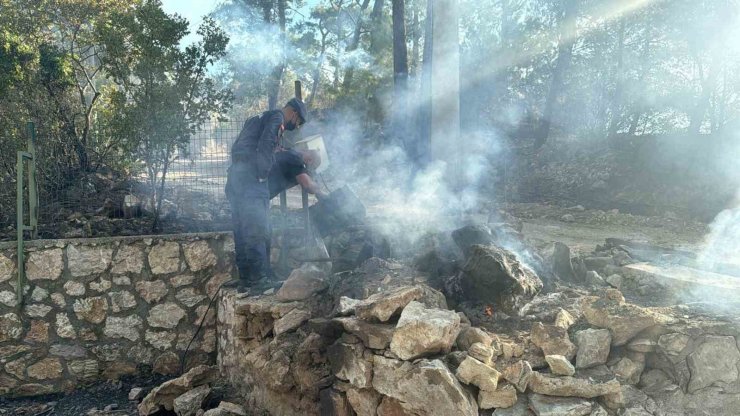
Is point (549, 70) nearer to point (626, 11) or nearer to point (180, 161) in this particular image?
point (626, 11)

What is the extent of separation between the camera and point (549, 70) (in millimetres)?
17344

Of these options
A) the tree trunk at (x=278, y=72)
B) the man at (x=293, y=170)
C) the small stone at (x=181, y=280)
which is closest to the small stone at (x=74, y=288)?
the small stone at (x=181, y=280)

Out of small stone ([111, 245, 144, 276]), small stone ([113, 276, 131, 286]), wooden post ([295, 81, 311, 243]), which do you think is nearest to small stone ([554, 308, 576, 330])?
wooden post ([295, 81, 311, 243])

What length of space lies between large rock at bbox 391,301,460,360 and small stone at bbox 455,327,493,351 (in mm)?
66

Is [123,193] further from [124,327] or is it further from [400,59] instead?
[400,59]

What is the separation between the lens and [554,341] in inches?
111

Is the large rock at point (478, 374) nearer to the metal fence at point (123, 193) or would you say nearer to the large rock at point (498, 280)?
the large rock at point (498, 280)

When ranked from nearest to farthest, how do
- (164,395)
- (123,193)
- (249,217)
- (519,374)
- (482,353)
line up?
(519,374) → (482,353) → (164,395) → (249,217) → (123,193)

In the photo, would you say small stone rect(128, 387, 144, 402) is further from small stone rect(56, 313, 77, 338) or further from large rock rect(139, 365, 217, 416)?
small stone rect(56, 313, 77, 338)

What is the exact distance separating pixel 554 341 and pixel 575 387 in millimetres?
305

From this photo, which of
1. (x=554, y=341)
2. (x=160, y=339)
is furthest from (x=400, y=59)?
(x=554, y=341)

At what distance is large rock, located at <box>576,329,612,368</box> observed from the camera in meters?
2.76

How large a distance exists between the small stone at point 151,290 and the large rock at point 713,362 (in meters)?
4.63

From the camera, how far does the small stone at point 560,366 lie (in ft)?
8.66
